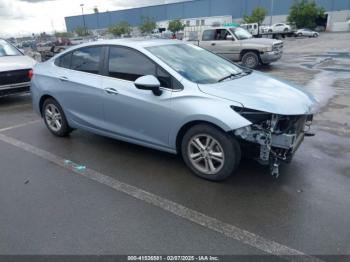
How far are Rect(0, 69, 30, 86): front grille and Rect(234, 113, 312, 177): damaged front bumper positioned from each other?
7.09 metres

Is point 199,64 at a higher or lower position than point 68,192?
higher

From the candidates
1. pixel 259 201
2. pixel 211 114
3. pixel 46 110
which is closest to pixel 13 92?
pixel 46 110

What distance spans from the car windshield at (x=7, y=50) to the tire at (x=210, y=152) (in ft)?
25.8

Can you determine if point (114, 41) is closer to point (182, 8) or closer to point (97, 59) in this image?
point (97, 59)

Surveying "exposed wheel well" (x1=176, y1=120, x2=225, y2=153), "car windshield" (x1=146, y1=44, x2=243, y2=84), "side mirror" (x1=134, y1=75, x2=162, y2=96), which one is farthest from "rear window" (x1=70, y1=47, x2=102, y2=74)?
"exposed wheel well" (x1=176, y1=120, x2=225, y2=153)

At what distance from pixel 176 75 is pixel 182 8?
90697 millimetres

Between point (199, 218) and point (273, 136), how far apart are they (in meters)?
1.22

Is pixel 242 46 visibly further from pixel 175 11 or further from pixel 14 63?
pixel 175 11

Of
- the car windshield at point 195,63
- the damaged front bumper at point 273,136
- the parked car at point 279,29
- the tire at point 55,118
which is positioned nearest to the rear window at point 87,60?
the tire at point 55,118

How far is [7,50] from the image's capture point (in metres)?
9.65

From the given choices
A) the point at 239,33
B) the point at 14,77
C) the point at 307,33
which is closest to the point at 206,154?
the point at 14,77

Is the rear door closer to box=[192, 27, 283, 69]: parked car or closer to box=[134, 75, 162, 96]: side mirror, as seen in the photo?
box=[134, 75, 162, 96]: side mirror

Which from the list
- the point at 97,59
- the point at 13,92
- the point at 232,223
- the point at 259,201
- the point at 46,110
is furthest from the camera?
the point at 13,92

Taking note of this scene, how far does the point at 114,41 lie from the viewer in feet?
15.4
